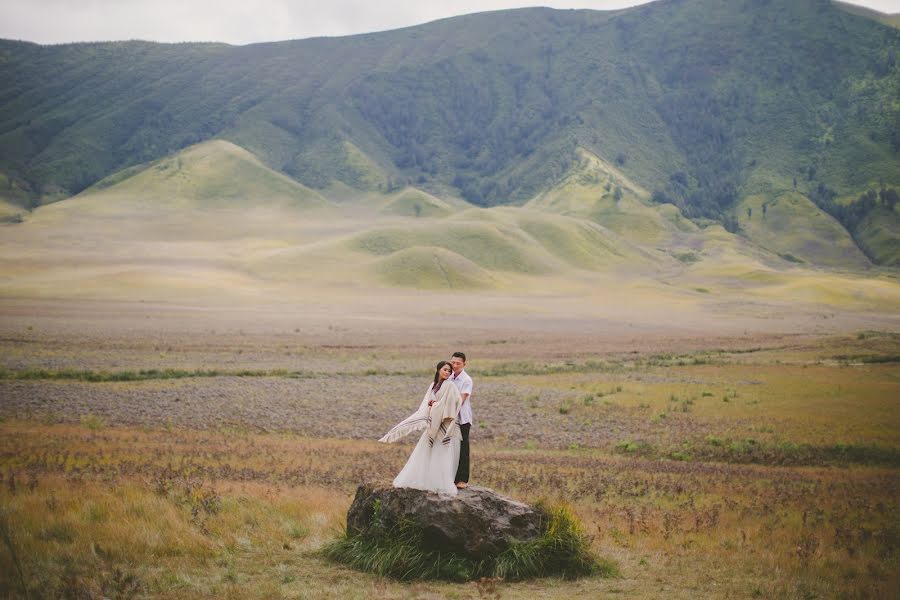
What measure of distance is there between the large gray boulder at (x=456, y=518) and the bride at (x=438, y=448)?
18cm

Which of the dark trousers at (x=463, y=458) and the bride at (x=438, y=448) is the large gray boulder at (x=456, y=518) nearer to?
the bride at (x=438, y=448)

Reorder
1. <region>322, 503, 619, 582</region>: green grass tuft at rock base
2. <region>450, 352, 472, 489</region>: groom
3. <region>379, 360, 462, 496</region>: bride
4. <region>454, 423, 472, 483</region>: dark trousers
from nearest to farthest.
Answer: <region>322, 503, 619, 582</region>: green grass tuft at rock base, <region>379, 360, 462, 496</region>: bride, <region>450, 352, 472, 489</region>: groom, <region>454, 423, 472, 483</region>: dark trousers

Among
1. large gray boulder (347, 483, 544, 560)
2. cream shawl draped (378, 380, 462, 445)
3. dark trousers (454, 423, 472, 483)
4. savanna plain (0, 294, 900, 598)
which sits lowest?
savanna plain (0, 294, 900, 598)

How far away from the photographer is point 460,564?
1098cm

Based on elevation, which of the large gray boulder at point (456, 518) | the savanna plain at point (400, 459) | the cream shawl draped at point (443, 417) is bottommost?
the savanna plain at point (400, 459)

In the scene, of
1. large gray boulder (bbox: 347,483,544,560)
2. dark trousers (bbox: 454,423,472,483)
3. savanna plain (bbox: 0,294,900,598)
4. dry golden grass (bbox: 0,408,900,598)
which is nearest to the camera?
dry golden grass (bbox: 0,408,900,598)

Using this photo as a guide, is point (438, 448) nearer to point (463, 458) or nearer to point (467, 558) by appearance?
point (463, 458)

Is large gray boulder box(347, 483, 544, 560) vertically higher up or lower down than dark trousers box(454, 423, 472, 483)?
lower down

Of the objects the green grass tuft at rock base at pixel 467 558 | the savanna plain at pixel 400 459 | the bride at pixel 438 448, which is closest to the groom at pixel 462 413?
the bride at pixel 438 448

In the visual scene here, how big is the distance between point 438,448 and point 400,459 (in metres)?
11.0

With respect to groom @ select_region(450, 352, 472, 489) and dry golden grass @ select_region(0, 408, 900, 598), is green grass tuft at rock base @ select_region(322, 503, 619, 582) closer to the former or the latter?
dry golden grass @ select_region(0, 408, 900, 598)

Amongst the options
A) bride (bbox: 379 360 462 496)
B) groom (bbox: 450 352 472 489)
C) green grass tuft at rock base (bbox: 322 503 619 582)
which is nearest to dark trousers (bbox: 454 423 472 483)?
groom (bbox: 450 352 472 489)

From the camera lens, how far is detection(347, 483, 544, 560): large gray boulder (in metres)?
11.1

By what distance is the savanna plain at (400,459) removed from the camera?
35.2 ft
